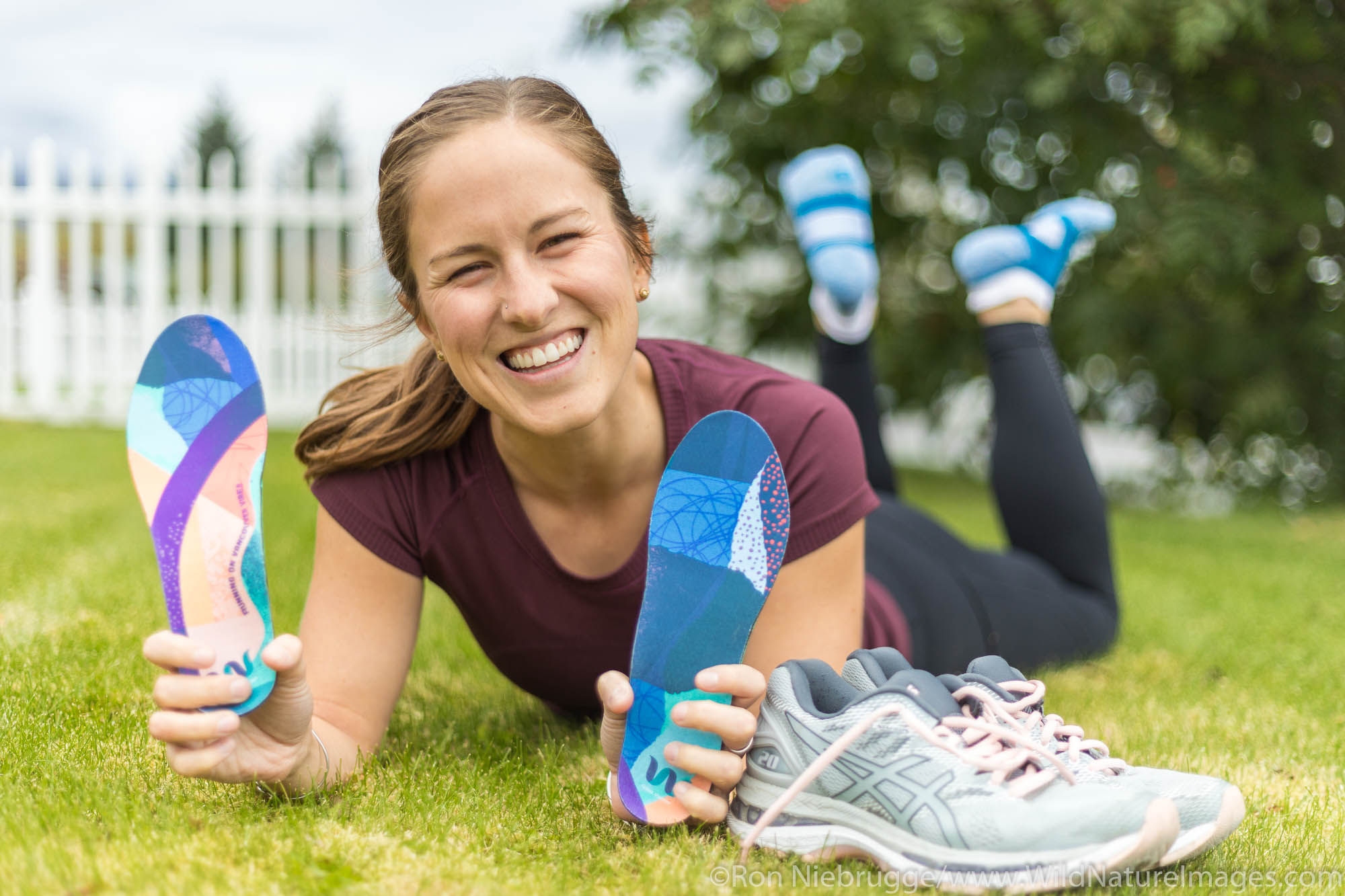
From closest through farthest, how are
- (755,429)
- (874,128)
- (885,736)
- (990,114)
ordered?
(885,736) → (755,429) → (990,114) → (874,128)

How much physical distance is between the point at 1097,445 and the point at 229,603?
26.3ft

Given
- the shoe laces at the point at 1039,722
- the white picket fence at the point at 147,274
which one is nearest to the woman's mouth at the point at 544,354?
the shoe laces at the point at 1039,722

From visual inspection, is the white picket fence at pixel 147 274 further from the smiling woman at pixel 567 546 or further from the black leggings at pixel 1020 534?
the smiling woman at pixel 567 546

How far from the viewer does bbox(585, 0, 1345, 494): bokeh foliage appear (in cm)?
488

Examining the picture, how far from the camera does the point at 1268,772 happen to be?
5.57 feet

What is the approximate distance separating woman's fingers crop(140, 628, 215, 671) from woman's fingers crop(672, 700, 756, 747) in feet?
1.64

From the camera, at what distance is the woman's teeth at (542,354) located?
1.44m

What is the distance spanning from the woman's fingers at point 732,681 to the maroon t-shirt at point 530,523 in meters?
0.40

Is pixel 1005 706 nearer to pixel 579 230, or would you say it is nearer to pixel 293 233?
pixel 579 230

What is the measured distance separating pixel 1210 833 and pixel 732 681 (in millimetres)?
518

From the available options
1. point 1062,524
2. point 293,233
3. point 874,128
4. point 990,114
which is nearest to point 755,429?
point 1062,524

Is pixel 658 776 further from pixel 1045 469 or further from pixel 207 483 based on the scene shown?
pixel 1045 469

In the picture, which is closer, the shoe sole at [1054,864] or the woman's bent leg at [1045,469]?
the shoe sole at [1054,864]

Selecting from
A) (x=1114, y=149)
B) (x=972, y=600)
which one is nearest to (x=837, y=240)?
(x=972, y=600)
